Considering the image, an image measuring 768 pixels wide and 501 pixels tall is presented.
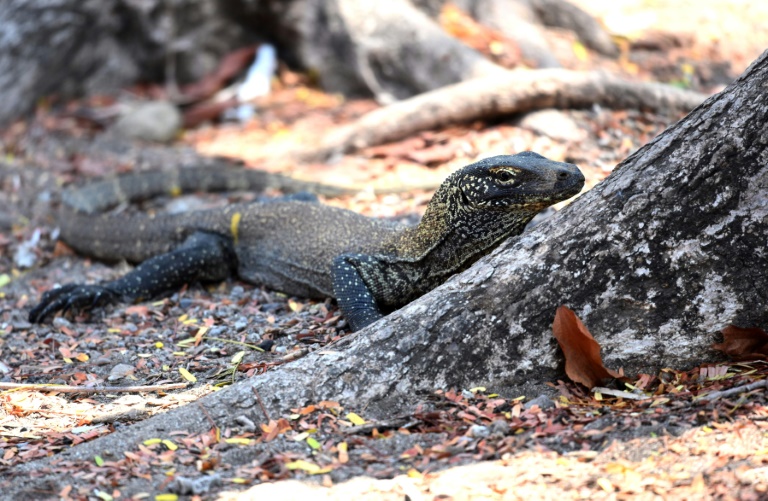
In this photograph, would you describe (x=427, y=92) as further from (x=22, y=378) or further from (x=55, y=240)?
(x=22, y=378)

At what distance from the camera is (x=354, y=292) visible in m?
5.66

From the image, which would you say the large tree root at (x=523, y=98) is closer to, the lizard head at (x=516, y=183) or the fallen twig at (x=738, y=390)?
the lizard head at (x=516, y=183)

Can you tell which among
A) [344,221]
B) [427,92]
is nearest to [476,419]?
[344,221]

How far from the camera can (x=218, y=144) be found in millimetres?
11008

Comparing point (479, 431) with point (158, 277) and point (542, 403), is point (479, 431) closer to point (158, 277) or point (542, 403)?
point (542, 403)

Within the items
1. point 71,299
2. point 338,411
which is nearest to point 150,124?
point 71,299

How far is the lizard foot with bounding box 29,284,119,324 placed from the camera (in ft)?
21.2

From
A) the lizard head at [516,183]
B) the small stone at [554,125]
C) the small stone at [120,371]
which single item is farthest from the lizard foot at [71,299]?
the small stone at [554,125]

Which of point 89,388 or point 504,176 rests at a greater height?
point 504,176

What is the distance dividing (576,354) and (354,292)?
195 centimetres

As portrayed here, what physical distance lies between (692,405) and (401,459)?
135 centimetres

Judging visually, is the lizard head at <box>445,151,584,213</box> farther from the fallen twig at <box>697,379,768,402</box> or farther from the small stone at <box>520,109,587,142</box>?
the small stone at <box>520,109,587,142</box>

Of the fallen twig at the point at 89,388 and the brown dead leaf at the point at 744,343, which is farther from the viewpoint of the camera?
the fallen twig at the point at 89,388

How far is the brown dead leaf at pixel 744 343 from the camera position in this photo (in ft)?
13.2
